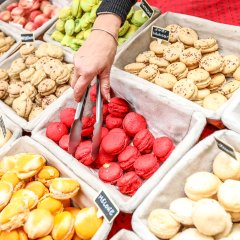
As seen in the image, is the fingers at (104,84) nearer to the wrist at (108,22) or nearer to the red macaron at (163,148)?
the wrist at (108,22)

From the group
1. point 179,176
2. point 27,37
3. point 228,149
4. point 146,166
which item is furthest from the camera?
point 27,37

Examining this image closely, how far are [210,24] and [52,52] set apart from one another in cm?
85

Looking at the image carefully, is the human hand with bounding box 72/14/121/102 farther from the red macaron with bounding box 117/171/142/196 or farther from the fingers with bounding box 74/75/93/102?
the red macaron with bounding box 117/171/142/196

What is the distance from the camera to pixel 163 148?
4.91ft

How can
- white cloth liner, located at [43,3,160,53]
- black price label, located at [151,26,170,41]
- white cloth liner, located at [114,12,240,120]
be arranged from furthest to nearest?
white cloth liner, located at [43,3,160,53], black price label, located at [151,26,170,41], white cloth liner, located at [114,12,240,120]

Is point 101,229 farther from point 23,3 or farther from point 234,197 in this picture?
point 23,3

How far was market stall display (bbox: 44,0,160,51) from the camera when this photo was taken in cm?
212

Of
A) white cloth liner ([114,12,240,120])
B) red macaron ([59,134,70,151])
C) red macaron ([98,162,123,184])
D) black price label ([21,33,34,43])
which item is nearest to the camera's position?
red macaron ([98,162,123,184])

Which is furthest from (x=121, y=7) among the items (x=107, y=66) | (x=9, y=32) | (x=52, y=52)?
(x=9, y=32)

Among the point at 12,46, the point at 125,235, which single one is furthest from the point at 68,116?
the point at 12,46

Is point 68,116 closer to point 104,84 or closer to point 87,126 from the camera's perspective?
point 87,126

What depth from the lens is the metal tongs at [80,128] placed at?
1430 mm

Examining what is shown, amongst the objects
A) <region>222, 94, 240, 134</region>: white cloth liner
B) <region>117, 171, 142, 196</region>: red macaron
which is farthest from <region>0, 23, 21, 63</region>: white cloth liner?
<region>222, 94, 240, 134</region>: white cloth liner

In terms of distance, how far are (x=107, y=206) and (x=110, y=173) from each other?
0.78ft
